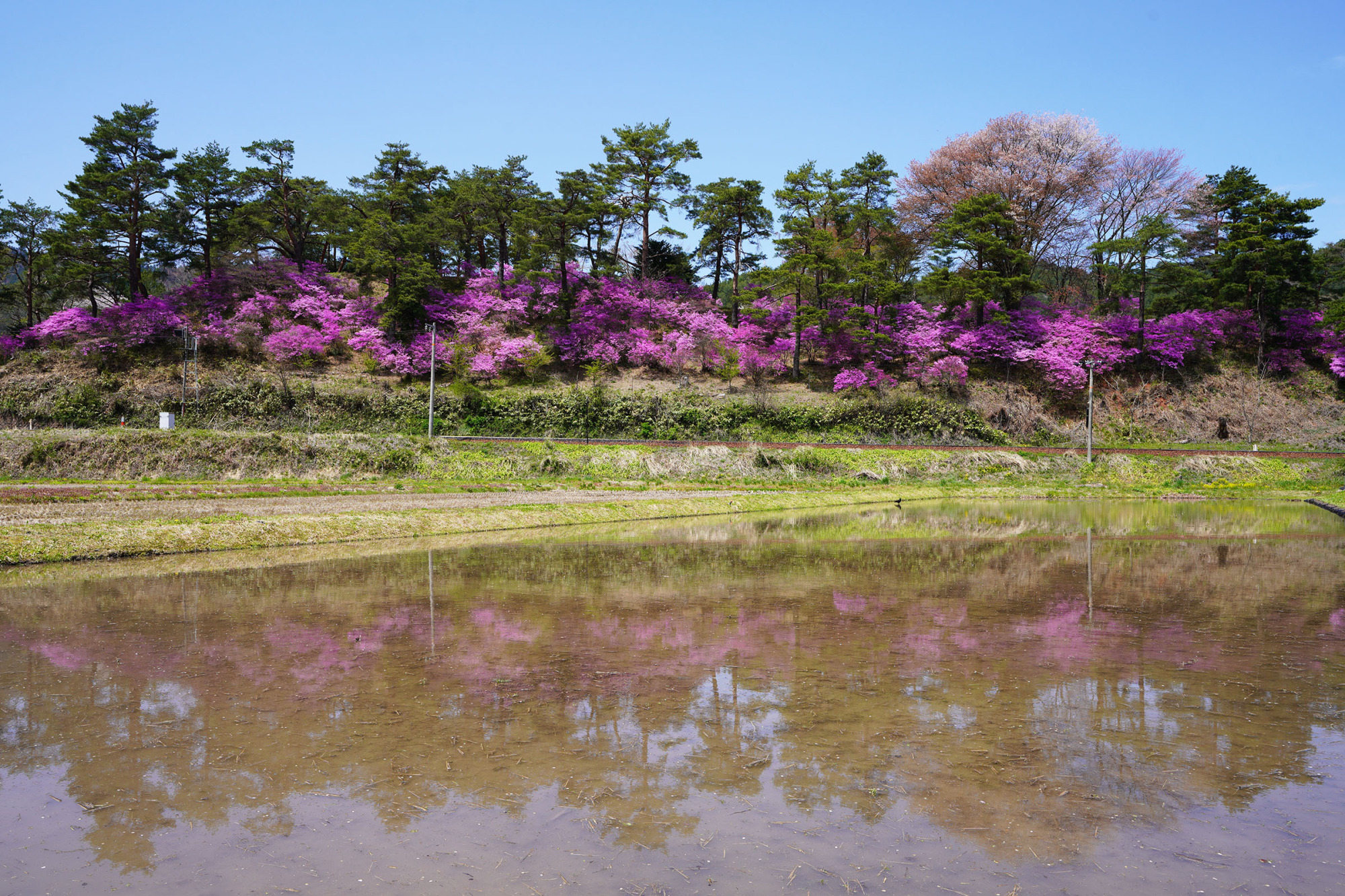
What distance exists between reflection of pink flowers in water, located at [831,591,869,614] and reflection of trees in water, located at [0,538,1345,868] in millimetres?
67

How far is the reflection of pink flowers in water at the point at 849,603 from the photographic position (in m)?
10.2

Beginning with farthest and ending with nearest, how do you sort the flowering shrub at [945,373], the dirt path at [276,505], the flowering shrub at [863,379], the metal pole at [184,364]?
1. the flowering shrub at [945,373]
2. the flowering shrub at [863,379]
3. the metal pole at [184,364]
4. the dirt path at [276,505]

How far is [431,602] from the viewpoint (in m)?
10.4

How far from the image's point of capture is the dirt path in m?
16.5

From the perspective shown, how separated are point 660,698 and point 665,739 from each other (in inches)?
35.7

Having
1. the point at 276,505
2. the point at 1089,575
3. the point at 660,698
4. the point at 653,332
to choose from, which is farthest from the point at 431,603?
the point at 653,332

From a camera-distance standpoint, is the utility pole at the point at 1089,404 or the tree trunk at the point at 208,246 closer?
the utility pole at the point at 1089,404

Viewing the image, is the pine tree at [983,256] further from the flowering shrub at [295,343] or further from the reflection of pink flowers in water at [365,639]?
the reflection of pink flowers in water at [365,639]

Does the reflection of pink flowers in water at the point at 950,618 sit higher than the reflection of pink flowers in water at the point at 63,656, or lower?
lower

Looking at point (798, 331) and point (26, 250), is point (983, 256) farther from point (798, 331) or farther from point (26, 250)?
point (26, 250)

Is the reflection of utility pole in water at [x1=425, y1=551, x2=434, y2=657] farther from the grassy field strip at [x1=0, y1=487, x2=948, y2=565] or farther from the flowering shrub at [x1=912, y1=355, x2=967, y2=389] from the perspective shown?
the flowering shrub at [x1=912, y1=355, x2=967, y2=389]

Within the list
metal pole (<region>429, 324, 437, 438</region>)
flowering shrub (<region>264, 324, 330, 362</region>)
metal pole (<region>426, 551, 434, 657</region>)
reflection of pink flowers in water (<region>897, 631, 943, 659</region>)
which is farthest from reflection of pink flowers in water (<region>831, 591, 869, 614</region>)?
flowering shrub (<region>264, 324, 330, 362</region>)

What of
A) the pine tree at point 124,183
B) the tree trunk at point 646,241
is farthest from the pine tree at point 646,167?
the pine tree at point 124,183

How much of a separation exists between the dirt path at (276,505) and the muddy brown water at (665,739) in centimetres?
568
